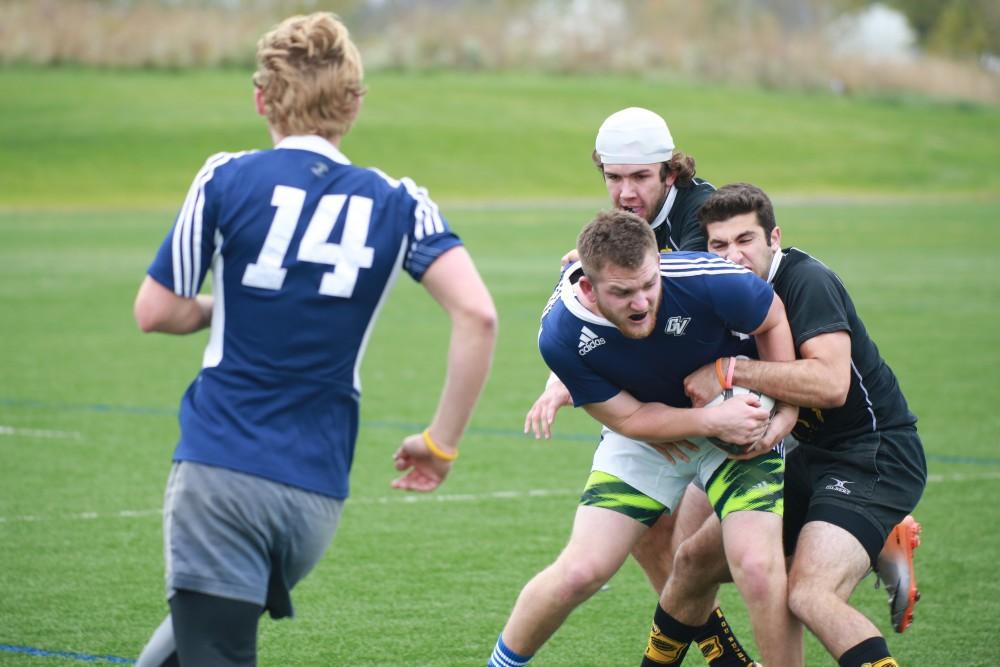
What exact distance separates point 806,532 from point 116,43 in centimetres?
4634

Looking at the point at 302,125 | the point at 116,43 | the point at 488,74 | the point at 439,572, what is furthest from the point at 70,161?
the point at 302,125

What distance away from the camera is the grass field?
5.81m

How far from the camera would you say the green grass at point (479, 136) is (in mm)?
37281

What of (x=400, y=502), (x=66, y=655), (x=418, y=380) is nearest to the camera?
(x=66, y=655)

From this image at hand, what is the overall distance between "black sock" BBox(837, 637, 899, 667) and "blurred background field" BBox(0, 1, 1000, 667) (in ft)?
3.99

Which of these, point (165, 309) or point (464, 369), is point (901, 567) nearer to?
point (464, 369)

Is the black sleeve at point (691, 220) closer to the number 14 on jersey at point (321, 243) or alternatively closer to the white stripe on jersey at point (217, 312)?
the number 14 on jersey at point (321, 243)

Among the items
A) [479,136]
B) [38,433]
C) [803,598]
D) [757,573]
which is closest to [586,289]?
[757,573]

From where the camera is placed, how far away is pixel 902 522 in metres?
4.79

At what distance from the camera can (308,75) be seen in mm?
3342

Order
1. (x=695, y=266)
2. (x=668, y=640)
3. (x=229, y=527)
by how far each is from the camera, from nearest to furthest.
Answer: (x=229, y=527), (x=695, y=266), (x=668, y=640)

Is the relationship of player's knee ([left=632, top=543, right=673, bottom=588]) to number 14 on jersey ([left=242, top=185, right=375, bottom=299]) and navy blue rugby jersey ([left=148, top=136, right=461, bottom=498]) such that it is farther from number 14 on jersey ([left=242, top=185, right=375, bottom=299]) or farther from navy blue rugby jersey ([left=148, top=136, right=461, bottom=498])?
number 14 on jersey ([left=242, top=185, right=375, bottom=299])

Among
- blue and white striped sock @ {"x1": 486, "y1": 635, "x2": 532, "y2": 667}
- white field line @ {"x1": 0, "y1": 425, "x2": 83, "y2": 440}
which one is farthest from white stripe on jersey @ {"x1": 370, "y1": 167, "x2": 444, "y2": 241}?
white field line @ {"x1": 0, "y1": 425, "x2": 83, "y2": 440}

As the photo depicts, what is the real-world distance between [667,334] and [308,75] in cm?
165
